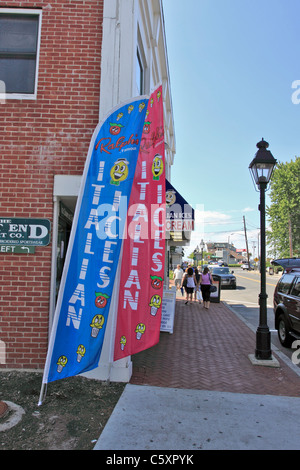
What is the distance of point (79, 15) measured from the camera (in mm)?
5508

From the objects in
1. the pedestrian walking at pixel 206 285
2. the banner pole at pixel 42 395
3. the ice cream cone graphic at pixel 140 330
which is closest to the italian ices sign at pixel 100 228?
the banner pole at pixel 42 395

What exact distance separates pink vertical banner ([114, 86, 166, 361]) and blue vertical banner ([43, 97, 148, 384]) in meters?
0.19

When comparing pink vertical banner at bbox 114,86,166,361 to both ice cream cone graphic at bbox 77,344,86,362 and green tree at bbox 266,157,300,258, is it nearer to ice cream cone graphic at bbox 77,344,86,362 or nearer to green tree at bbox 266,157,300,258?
ice cream cone graphic at bbox 77,344,86,362

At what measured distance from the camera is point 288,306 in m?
7.59

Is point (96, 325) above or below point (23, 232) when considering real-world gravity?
below

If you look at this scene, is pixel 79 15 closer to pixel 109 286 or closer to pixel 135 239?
pixel 135 239

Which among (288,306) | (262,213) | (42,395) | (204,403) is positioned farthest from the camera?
(288,306)

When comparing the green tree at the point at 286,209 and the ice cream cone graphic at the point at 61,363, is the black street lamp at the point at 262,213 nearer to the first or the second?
the ice cream cone graphic at the point at 61,363

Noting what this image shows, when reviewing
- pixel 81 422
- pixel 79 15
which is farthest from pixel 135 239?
pixel 79 15

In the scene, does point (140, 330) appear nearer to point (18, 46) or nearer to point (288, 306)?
point (288, 306)

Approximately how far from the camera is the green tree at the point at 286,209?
53750mm

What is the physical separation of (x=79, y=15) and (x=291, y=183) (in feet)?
180

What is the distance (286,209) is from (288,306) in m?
50.5

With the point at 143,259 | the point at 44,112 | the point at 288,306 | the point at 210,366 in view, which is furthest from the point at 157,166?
the point at 288,306
